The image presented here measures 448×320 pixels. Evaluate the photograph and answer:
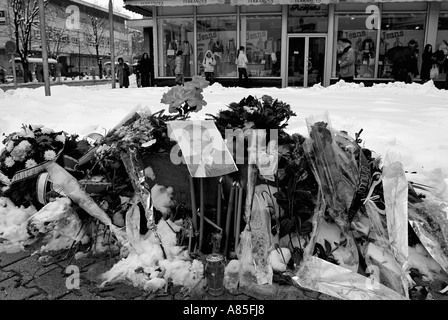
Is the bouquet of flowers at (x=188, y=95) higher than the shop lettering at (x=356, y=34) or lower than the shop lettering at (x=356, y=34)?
lower

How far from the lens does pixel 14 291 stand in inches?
108

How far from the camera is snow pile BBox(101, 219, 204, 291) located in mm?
2836

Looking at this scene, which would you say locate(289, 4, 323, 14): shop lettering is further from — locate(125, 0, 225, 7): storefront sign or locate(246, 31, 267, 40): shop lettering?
locate(125, 0, 225, 7): storefront sign

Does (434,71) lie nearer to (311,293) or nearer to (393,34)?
(393,34)

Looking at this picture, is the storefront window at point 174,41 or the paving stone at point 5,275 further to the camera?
the storefront window at point 174,41

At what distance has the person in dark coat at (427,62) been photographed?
15.7 m

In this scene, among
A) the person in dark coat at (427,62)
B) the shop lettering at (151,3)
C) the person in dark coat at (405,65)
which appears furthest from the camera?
the shop lettering at (151,3)

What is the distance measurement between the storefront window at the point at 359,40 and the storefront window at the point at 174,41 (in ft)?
20.8

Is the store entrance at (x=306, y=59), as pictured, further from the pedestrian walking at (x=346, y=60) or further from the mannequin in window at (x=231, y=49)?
the mannequin in window at (x=231, y=49)

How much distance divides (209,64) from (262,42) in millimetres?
2497

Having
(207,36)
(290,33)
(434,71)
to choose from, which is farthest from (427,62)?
(207,36)

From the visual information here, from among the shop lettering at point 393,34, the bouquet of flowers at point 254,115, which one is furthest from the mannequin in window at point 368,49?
the bouquet of flowers at point 254,115

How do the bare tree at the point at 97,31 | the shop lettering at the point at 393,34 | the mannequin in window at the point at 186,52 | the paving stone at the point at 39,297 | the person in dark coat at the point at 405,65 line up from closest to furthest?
1. the paving stone at the point at 39,297
2. the person in dark coat at the point at 405,65
3. the shop lettering at the point at 393,34
4. the mannequin in window at the point at 186,52
5. the bare tree at the point at 97,31
